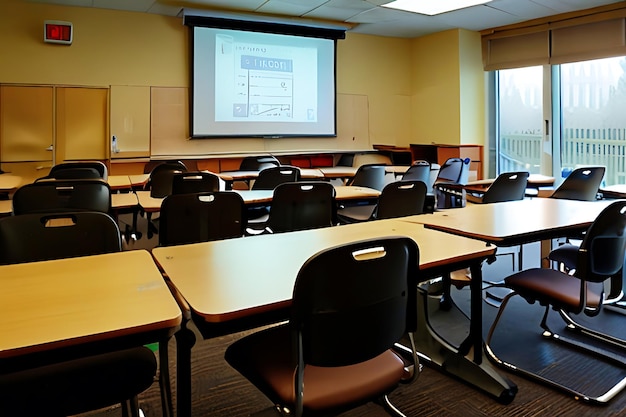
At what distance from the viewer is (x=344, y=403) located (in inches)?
55.2

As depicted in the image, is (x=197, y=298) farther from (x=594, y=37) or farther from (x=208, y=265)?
(x=594, y=37)

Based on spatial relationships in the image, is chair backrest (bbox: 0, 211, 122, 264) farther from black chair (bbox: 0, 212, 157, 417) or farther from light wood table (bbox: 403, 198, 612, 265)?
light wood table (bbox: 403, 198, 612, 265)

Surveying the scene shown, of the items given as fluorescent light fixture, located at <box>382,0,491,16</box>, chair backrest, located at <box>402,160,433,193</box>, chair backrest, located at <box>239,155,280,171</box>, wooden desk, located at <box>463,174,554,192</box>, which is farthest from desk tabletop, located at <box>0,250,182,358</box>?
fluorescent light fixture, located at <box>382,0,491,16</box>

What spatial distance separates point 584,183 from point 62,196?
415cm

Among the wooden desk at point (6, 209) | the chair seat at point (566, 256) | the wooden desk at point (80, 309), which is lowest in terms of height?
the chair seat at point (566, 256)

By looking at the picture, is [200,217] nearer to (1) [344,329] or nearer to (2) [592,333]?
(1) [344,329]

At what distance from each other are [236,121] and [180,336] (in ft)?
20.5

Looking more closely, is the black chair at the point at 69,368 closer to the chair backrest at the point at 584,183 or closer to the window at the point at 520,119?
the chair backrest at the point at 584,183

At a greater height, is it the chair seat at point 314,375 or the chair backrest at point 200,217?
the chair backrest at point 200,217

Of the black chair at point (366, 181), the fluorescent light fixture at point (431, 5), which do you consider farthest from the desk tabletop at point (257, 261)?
the fluorescent light fixture at point (431, 5)

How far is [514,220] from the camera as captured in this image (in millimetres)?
2654

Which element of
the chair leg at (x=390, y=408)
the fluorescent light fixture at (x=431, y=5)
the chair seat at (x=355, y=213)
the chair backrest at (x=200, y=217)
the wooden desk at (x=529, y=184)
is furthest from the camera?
the fluorescent light fixture at (x=431, y=5)

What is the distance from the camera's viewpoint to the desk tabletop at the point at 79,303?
111 cm

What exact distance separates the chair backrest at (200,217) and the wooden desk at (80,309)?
1040 mm
